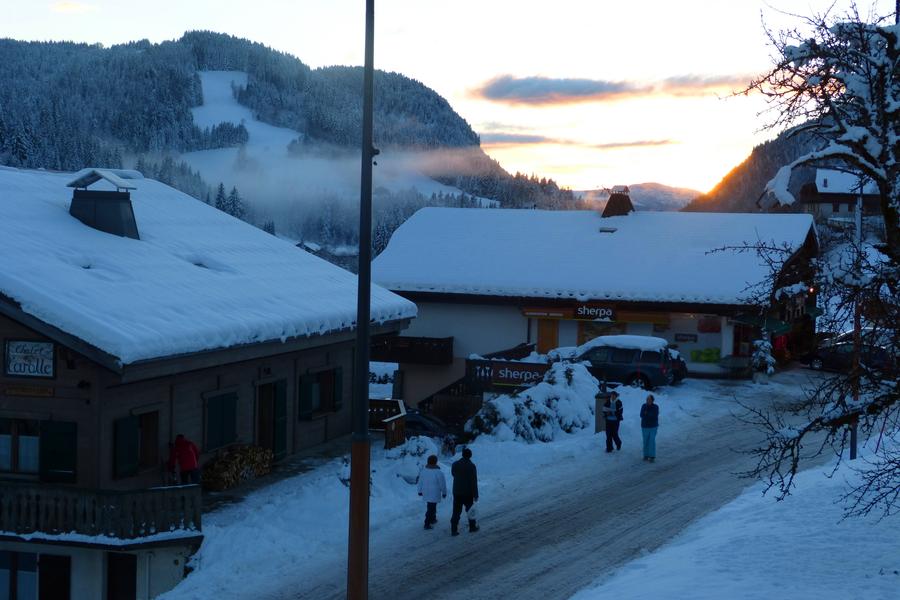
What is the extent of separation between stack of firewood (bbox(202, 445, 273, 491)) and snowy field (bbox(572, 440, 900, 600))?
9225 mm

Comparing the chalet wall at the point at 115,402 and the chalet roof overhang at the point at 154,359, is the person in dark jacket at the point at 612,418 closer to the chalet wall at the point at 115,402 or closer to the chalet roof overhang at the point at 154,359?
the chalet roof overhang at the point at 154,359

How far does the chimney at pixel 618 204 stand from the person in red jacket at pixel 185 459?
34.0 meters

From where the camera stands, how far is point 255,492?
2044 centimetres

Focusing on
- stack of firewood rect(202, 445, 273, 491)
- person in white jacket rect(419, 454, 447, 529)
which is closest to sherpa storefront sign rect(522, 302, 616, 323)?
stack of firewood rect(202, 445, 273, 491)

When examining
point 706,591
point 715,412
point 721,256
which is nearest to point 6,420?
point 706,591

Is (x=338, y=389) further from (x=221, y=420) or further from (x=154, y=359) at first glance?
(x=154, y=359)

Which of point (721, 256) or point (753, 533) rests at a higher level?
point (721, 256)

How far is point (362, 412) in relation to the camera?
1160 cm

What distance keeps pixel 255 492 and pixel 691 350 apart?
929 inches

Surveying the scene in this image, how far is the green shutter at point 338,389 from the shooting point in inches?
1046

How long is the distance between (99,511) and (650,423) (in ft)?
41.0

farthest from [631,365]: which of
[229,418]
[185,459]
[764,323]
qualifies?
[185,459]

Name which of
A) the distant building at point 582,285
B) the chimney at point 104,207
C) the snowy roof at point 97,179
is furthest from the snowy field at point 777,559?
the distant building at point 582,285

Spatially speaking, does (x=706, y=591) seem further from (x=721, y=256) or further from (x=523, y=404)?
(x=721, y=256)
